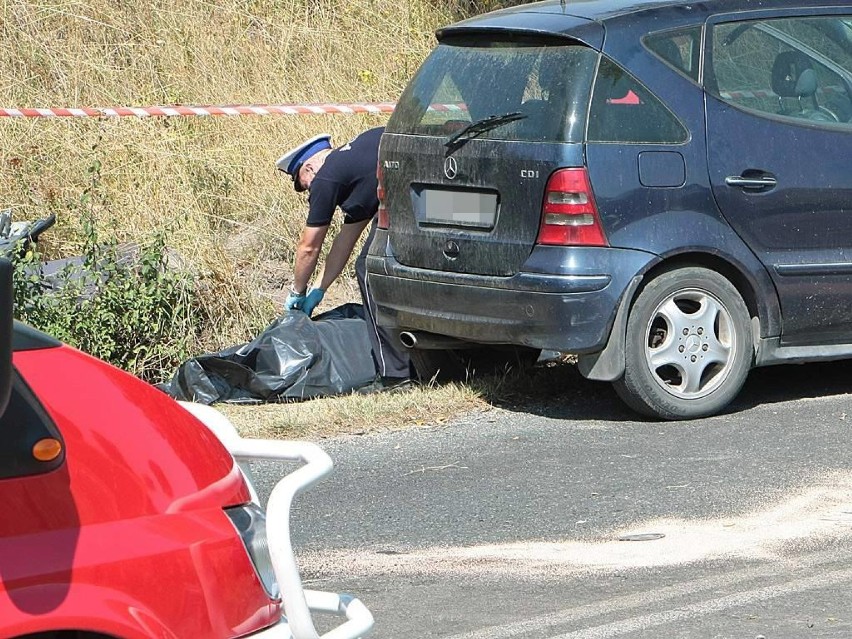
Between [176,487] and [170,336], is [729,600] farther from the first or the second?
[170,336]

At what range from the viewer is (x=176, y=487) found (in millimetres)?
2627

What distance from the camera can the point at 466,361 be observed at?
26.8 feet

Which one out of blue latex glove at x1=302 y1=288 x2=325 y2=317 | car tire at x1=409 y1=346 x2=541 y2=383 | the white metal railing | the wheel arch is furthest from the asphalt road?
blue latex glove at x1=302 y1=288 x2=325 y2=317

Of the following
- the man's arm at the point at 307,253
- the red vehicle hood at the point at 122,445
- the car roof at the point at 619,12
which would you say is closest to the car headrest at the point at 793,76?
the car roof at the point at 619,12

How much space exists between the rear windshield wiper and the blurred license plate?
0.24 metres

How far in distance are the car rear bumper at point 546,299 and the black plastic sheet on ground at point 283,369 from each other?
1.08 metres

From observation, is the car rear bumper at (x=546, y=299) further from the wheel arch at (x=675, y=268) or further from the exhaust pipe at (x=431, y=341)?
the exhaust pipe at (x=431, y=341)

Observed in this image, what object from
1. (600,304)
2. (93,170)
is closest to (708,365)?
(600,304)

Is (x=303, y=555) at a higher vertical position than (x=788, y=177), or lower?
lower

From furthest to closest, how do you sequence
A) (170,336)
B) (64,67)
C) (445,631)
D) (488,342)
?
(64,67) → (170,336) → (488,342) → (445,631)

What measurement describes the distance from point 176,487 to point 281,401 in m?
5.37

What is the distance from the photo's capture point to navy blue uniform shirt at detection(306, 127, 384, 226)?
27.7 feet

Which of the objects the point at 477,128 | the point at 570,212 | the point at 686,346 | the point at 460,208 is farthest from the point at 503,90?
the point at 686,346

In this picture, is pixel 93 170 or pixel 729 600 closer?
pixel 729 600
